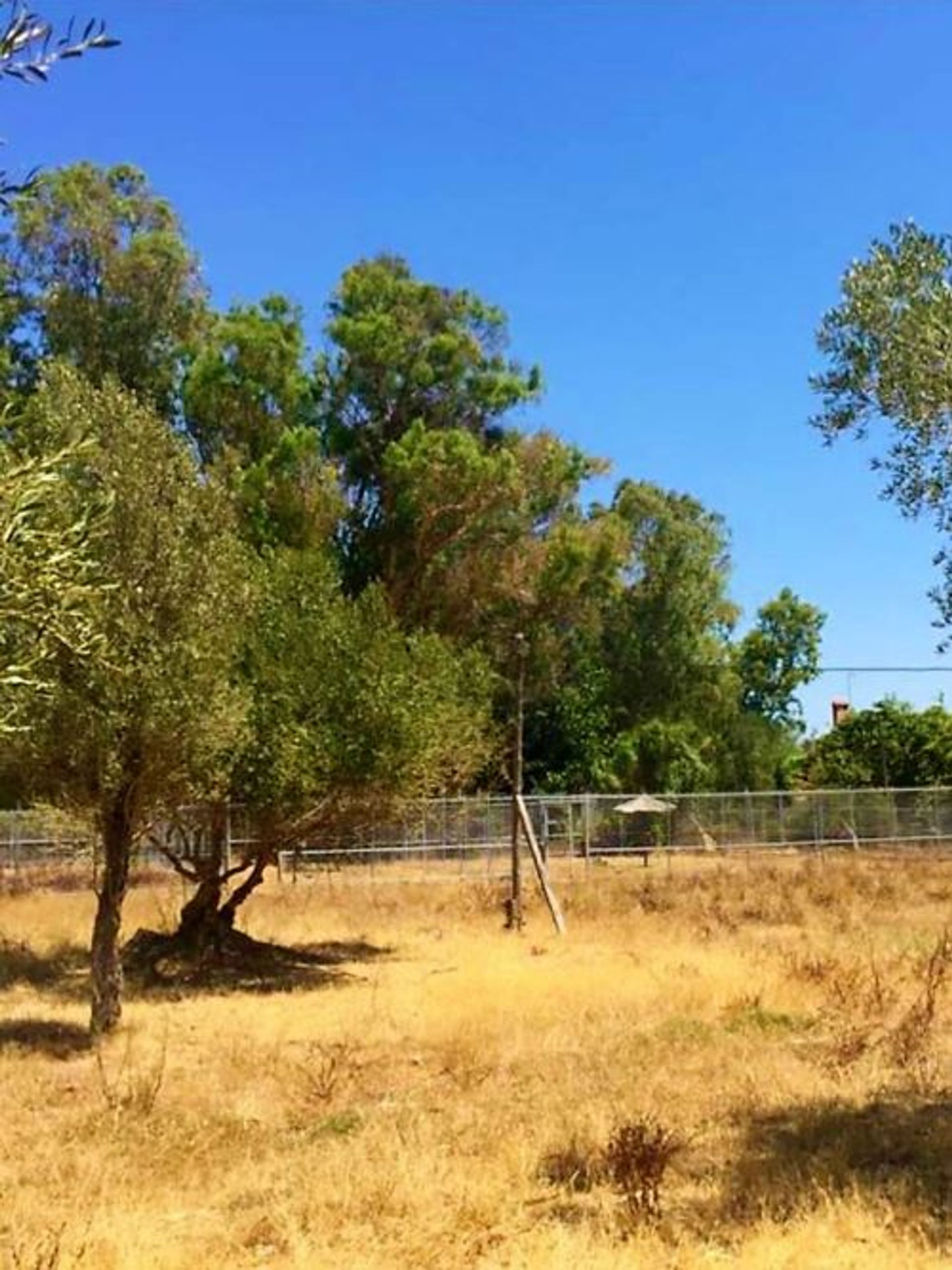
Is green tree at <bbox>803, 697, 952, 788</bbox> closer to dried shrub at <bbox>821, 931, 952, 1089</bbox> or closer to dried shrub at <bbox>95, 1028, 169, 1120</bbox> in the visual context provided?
dried shrub at <bbox>821, 931, 952, 1089</bbox>

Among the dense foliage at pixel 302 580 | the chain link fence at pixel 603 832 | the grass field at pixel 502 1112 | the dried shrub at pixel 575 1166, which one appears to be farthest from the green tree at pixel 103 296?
the dried shrub at pixel 575 1166

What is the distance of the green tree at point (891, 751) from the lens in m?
53.6

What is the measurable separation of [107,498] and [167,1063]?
796cm

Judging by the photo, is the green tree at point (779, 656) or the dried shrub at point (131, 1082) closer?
the dried shrub at point (131, 1082)

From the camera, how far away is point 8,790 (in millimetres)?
18969

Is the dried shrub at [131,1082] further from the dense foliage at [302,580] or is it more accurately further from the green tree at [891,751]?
the green tree at [891,751]

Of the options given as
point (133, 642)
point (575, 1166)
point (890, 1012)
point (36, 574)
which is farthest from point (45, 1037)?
point (36, 574)

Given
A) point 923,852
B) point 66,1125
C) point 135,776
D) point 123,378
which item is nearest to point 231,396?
point 123,378

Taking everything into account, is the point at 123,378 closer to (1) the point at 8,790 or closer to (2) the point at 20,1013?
(1) the point at 8,790

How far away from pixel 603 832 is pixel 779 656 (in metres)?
28.7

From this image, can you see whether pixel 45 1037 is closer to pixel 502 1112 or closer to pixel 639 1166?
pixel 502 1112

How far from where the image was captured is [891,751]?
5475 centimetres

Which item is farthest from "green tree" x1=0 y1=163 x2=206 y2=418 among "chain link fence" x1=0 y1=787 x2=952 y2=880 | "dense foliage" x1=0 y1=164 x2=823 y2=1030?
"chain link fence" x1=0 y1=787 x2=952 y2=880

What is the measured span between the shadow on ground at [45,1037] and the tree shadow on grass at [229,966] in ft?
10.8
